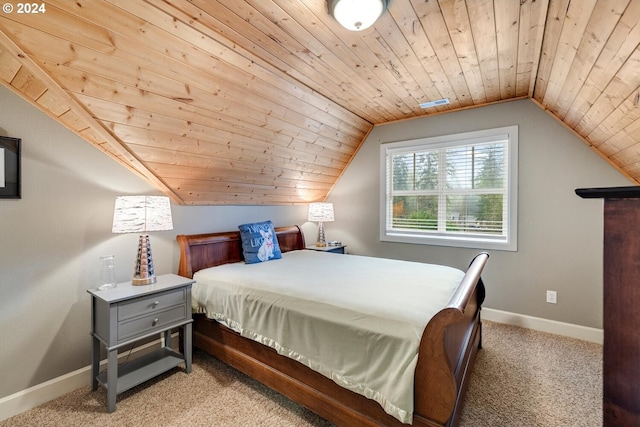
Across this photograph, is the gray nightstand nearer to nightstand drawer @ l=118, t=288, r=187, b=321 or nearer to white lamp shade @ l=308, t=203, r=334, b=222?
nightstand drawer @ l=118, t=288, r=187, b=321

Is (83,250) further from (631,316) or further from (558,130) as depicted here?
(558,130)

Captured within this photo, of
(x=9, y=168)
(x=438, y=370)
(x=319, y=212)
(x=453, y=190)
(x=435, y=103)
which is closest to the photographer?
(x=438, y=370)

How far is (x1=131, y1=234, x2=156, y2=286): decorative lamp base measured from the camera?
2.13m

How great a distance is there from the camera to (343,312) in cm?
162

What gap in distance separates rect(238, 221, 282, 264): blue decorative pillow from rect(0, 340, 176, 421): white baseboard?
1384 millimetres

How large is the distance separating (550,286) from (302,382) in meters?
2.74

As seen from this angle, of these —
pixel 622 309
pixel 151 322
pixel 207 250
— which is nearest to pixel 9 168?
pixel 151 322

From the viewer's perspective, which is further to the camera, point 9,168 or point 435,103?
point 435,103

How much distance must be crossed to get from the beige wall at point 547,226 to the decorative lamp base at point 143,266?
10.1ft

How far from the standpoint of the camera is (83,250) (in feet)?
6.86

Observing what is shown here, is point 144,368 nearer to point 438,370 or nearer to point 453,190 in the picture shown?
point 438,370

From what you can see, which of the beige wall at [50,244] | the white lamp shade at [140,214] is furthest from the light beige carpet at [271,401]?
the white lamp shade at [140,214]

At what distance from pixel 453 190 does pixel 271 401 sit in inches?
116

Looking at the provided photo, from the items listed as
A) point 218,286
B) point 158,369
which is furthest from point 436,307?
point 158,369
